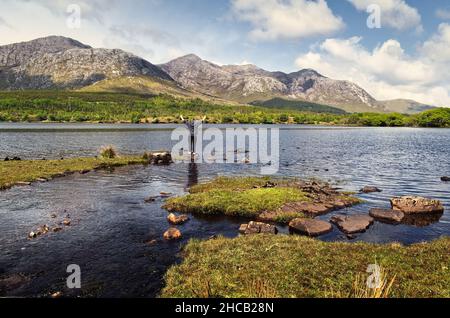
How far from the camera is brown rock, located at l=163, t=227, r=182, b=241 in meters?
23.4

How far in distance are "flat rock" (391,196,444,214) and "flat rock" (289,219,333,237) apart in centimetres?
1004

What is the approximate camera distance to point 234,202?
31.2 m

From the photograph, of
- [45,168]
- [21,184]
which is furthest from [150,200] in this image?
[45,168]

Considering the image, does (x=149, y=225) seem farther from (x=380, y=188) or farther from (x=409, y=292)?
(x=380, y=188)

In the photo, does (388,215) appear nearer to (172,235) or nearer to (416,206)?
(416,206)

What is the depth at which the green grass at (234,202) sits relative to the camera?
29844 millimetres

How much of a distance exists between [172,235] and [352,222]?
15.1 metres
